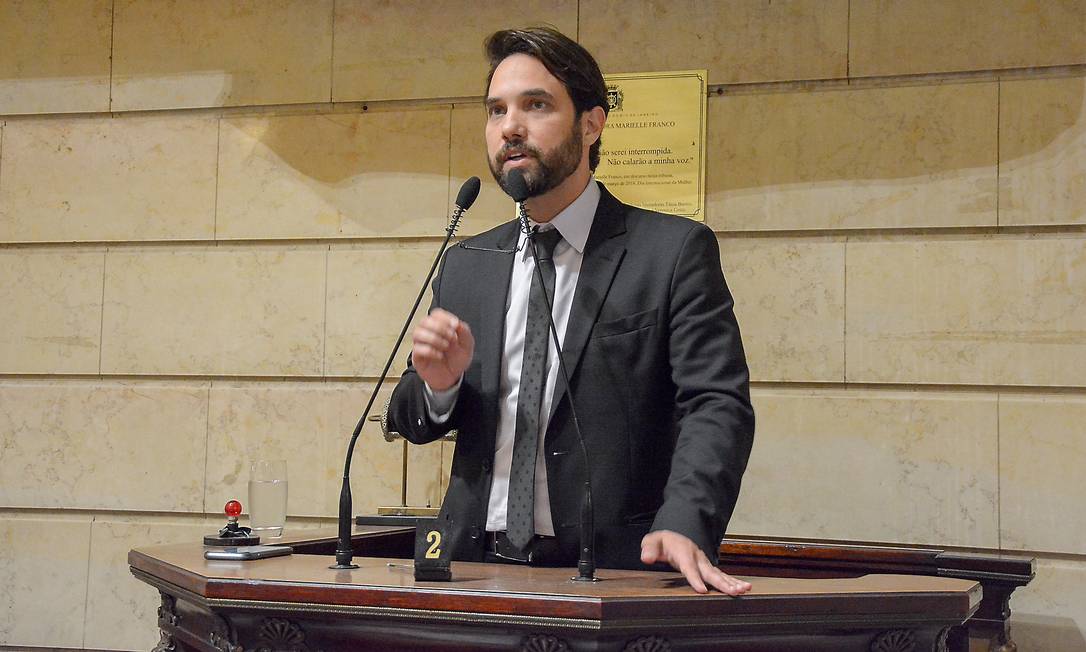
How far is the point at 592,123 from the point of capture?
2.54 meters

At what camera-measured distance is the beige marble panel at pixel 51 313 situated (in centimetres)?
474

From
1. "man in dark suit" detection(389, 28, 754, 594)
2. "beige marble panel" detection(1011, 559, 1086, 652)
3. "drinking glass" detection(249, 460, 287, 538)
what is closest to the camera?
"man in dark suit" detection(389, 28, 754, 594)

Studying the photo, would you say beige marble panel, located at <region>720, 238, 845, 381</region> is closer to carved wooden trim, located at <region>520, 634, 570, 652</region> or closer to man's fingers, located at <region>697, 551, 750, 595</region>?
man's fingers, located at <region>697, 551, 750, 595</region>

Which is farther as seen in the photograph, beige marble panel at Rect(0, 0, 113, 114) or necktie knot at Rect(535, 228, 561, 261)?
beige marble panel at Rect(0, 0, 113, 114)

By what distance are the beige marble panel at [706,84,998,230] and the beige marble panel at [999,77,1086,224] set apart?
0.19 feet

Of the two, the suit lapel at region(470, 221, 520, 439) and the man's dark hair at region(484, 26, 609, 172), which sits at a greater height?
the man's dark hair at region(484, 26, 609, 172)

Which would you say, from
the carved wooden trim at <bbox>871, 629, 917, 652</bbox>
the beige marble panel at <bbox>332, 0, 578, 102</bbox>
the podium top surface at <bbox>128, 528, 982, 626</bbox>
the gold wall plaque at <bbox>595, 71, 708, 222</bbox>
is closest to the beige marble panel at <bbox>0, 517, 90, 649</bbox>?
the beige marble panel at <bbox>332, 0, 578, 102</bbox>

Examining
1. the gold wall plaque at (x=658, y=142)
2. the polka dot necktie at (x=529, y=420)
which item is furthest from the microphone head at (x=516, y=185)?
the gold wall plaque at (x=658, y=142)

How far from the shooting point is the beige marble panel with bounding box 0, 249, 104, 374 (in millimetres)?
4738

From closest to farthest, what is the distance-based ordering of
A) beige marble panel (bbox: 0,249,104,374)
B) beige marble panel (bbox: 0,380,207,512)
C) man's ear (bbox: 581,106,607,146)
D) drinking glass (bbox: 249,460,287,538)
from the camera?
man's ear (bbox: 581,106,607,146)
drinking glass (bbox: 249,460,287,538)
beige marble panel (bbox: 0,380,207,512)
beige marble panel (bbox: 0,249,104,374)

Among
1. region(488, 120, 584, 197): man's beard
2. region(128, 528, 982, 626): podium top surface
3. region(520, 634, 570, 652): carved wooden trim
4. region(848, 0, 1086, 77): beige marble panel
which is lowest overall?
region(520, 634, 570, 652): carved wooden trim

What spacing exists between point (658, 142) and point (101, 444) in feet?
8.80

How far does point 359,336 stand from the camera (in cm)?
452

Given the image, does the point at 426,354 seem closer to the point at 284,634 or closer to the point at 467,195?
the point at 467,195
